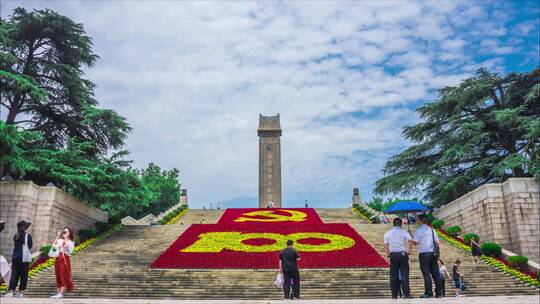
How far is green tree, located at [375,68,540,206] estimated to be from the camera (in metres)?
22.7

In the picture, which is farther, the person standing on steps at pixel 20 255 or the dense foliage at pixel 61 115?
the dense foliage at pixel 61 115

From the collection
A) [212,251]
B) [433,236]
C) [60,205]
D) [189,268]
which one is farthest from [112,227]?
[433,236]

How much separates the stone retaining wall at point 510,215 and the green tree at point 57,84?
17064 mm

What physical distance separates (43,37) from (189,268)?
14.5 m

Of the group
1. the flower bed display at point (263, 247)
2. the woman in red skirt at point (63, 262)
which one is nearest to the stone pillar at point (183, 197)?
the flower bed display at point (263, 247)

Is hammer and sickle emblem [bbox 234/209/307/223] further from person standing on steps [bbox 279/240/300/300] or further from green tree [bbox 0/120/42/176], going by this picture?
person standing on steps [bbox 279/240/300/300]

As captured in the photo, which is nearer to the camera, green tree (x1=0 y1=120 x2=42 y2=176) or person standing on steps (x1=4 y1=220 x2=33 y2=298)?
person standing on steps (x1=4 y1=220 x2=33 y2=298)

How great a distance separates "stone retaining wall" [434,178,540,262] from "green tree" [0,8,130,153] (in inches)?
672

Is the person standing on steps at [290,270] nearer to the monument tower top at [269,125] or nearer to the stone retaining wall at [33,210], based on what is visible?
the stone retaining wall at [33,210]

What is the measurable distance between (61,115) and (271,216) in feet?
43.9

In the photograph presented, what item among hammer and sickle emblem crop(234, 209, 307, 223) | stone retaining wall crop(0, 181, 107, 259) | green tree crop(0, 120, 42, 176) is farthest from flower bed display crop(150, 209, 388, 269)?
green tree crop(0, 120, 42, 176)

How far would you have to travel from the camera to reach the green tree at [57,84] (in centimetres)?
2230

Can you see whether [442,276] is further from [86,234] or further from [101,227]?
[101,227]

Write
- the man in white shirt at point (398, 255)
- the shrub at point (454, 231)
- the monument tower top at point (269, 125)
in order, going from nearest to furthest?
the man in white shirt at point (398, 255) → the shrub at point (454, 231) → the monument tower top at point (269, 125)
